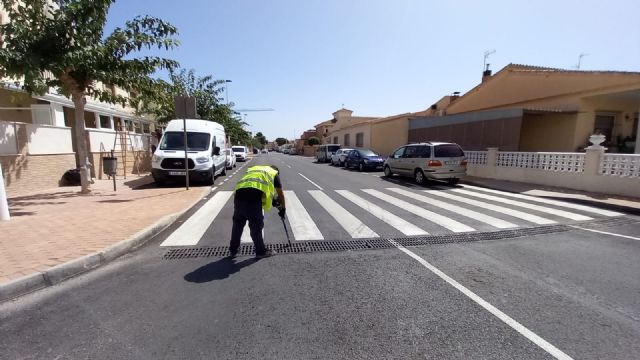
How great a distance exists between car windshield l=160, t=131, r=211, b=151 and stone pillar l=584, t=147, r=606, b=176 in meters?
13.9

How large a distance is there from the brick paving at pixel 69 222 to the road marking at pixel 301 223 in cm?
272

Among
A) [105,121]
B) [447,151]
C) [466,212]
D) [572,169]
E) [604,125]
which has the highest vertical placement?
[105,121]

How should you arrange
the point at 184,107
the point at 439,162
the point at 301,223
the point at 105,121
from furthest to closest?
1. the point at 105,121
2. the point at 439,162
3. the point at 184,107
4. the point at 301,223

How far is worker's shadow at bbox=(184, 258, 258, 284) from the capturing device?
382 centimetres

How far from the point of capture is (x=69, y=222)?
19.1 ft

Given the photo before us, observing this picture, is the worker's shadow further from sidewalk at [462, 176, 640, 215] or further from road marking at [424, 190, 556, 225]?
sidewalk at [462, 176, 640, 215]

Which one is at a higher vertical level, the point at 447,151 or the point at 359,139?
the point at 359,139

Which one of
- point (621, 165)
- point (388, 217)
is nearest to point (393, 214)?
point (388, 217)

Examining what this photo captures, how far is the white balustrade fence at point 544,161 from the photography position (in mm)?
10508

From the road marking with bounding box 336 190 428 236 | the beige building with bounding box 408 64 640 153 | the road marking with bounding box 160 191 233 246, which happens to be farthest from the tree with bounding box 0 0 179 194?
the beige building with bounding box 408 64 640 153

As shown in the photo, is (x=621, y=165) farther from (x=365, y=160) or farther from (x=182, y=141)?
(x=182, y=141)

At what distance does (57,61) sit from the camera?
7395 millimetres

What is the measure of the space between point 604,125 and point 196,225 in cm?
1924

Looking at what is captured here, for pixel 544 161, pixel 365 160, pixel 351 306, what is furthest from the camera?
pixel 365 160
